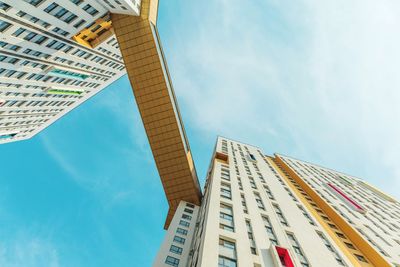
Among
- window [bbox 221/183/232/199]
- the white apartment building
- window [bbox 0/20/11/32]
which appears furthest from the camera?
window [bbox 221/183/232/199]

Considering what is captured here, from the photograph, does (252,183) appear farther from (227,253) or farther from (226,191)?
(227,253)

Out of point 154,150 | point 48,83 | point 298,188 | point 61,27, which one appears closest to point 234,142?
point 298,188

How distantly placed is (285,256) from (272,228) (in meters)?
6.18

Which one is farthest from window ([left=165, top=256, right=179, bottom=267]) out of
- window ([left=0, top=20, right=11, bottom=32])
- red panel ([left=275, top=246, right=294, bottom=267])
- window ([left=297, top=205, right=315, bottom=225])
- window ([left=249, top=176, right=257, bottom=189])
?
window ([left=0, top=20, right=11, bottom=32])

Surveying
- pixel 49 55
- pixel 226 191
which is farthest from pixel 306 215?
pixel 49 55

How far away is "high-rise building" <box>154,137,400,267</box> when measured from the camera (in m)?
24.0

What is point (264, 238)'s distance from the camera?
26.5m

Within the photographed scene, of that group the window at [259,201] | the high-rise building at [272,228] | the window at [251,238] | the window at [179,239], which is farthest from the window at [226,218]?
the window at [179,239]

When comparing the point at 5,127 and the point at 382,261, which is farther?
the point at 5,127

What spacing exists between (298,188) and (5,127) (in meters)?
59.9

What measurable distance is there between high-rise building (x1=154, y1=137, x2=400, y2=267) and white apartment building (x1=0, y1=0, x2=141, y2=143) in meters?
29.1

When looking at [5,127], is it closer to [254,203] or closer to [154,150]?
[154,150]

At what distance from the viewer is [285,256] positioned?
23.6 m

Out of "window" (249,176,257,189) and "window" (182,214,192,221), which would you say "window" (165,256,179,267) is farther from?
Result: "window" (249,176,257,189)
